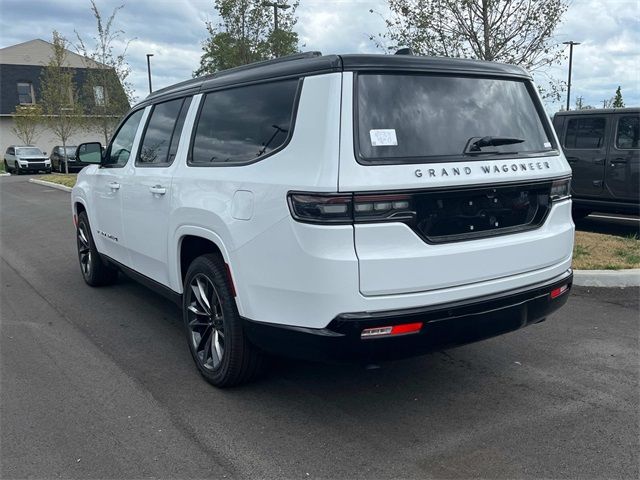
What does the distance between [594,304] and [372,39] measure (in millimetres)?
5648

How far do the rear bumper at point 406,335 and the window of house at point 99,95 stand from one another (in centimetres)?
2209

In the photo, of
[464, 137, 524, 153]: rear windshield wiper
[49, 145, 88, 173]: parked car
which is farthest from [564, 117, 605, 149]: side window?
[49, 145, 88, 173]: parked car

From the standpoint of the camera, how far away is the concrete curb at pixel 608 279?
5.97 meters

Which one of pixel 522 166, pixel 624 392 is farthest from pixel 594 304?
pixel 522 166

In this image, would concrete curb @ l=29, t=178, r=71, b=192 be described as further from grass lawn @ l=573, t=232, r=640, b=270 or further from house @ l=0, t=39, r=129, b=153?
grass lawn @ l=573, t=232, r=640, b=270

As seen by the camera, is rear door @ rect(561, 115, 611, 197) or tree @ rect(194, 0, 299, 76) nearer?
rear door @ rect(561, 115, 611, 197)

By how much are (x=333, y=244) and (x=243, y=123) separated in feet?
3.83

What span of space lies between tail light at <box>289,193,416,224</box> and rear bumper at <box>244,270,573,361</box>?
0.47 meters

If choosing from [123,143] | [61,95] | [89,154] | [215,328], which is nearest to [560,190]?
[215,328]

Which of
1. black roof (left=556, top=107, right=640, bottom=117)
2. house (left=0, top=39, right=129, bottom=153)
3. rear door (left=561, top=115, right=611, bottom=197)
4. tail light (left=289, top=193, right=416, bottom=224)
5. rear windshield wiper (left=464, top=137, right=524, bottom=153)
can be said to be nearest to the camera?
tail light (left=289, top=193, right=416, bottom=224)

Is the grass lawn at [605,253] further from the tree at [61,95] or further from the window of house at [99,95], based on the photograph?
the tree at [61,95]

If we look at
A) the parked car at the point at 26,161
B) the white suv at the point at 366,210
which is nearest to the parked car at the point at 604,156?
the white suv at the point at 366,210

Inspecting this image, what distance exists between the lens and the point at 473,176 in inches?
121

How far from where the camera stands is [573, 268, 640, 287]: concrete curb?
5.97 m
